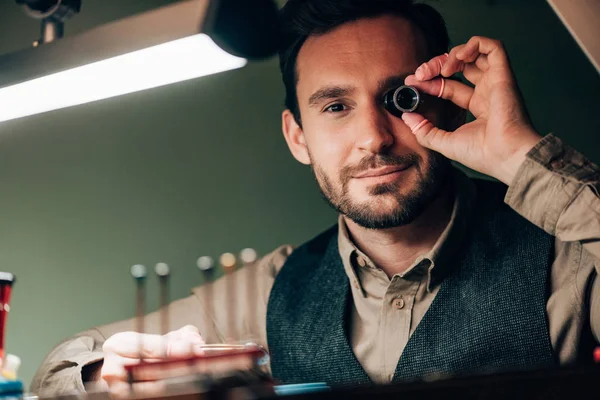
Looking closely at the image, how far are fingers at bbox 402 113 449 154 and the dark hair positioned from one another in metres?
0.19

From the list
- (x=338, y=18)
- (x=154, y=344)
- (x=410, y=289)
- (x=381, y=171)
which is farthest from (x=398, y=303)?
(x=338, y=18)

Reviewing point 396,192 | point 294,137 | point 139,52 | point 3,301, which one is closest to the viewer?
point 139,52

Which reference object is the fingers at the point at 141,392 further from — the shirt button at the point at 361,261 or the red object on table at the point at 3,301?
the shirt button at the point at 361,261

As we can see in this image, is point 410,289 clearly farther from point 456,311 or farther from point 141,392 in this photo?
point 141,392

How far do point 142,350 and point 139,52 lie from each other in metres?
0.50

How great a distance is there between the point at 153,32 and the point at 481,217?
2.64 feet

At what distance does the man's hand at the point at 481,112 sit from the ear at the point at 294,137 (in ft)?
0.86

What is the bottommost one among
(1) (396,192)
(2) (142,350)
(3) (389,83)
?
(2) (142,350)

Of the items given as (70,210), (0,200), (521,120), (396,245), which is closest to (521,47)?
(521,120)

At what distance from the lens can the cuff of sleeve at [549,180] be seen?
1018 millimetres

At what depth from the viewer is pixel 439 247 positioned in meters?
1.31

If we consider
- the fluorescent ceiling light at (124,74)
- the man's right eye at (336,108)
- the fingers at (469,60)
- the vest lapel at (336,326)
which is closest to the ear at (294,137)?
the man's right eye at (336,108)

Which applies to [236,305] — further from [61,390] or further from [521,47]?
[521,47]

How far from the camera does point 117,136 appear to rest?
1.58m
